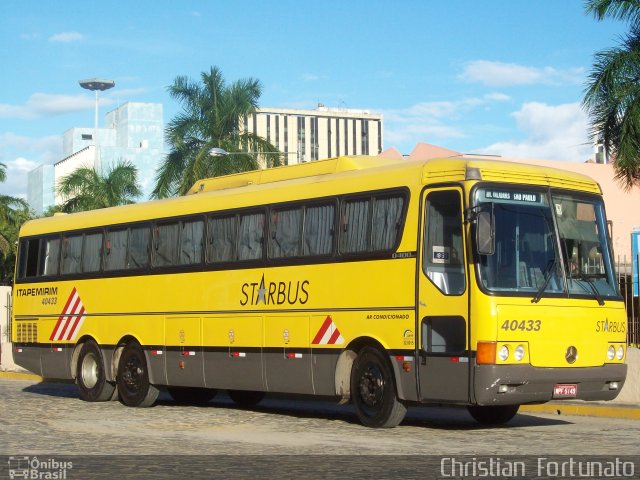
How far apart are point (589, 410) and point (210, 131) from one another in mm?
33922

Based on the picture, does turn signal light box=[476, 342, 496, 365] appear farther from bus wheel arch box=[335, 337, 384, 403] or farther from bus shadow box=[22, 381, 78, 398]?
bus shadow box=[22, 381, 78, 398]

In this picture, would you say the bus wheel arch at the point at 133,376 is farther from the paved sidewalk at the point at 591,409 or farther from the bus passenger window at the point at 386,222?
the paved sidewalk at the point at 591,409

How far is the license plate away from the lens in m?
14.6

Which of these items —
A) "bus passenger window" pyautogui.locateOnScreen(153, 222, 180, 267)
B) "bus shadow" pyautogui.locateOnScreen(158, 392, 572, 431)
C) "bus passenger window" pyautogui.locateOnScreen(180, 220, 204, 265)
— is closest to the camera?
→ "bus shadow" pyautogui.locateOnScreen(158, 392, 572, 431)

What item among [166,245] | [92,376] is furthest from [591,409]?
[92,376]

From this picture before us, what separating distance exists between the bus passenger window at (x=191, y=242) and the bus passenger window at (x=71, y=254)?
3.70 metres

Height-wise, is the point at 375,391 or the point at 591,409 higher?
the point at 375,391

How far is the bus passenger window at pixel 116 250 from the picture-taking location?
2162 cm

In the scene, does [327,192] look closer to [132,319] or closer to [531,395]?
[531,395]

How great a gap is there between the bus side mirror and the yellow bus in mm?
19

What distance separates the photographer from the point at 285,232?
58.2 ft

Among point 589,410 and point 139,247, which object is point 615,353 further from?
point 139,247

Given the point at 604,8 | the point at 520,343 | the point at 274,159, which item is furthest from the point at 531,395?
the point at 274,159

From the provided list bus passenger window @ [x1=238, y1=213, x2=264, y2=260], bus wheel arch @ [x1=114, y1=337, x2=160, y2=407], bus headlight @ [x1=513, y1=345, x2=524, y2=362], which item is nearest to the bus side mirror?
bus headlight @ [x1=513, y1=345, x2=524, y2=362]
